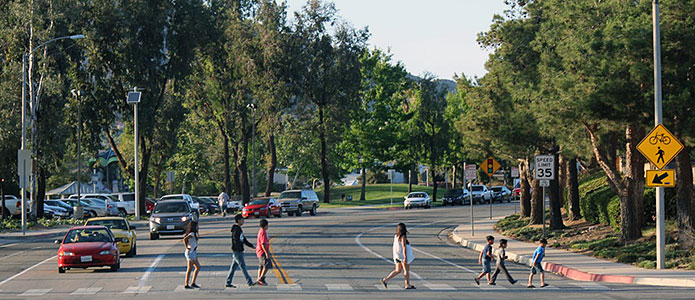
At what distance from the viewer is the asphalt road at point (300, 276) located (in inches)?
721

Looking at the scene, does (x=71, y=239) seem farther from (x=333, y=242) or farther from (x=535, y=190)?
(x=535, y=190)

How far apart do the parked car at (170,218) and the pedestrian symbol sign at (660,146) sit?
2022 cm

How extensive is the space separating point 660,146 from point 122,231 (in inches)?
674

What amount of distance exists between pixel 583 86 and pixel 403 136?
6573cm

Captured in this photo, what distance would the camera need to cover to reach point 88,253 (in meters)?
23.3

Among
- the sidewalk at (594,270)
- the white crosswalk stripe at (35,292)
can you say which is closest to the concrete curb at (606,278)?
the sidewalk at (594,270)

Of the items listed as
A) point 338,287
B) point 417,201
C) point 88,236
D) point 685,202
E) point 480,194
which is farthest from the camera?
point 480,194

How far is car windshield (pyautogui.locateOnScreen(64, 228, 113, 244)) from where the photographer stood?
79.1ft

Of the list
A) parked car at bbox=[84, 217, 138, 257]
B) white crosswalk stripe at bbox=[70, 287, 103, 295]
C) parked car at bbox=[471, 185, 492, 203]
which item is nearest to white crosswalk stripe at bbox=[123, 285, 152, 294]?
white crosswalk stripe at bbox=[70, 287, 103, 295]

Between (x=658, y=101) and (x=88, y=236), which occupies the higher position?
(x=658, y=101)

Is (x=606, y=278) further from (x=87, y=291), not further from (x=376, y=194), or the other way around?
(x=376, y=194)

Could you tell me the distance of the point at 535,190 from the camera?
1550 inches

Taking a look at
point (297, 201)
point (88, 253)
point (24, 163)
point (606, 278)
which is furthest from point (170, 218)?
point (297, 201)

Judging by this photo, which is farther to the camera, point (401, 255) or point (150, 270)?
point (150, 270)
